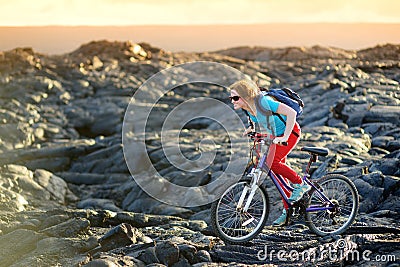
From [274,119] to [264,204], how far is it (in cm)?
157

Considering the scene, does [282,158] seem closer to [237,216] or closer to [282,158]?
[282,158]

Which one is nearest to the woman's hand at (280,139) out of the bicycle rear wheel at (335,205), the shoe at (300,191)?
the shoe at (300,191)

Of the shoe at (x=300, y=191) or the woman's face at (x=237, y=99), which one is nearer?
the woman's face at (x=237, y=99)

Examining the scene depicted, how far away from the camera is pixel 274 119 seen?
938 centimetres

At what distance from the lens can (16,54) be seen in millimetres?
81688

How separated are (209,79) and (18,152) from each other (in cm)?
4533

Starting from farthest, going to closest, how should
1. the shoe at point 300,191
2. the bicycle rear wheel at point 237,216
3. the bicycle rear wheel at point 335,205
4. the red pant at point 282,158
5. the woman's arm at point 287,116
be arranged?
the bicycle rear wheel at point 335,205 < the shoe at point 300,191 < the red pant at point 282,158 < the bicycle rear wheel at point 237,216 < the woman's arm at point 287,116

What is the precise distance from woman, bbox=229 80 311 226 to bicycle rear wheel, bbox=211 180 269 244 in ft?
1.97

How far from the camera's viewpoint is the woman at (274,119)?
9164mm

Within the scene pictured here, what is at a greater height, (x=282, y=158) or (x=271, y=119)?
(x=271, y=119)

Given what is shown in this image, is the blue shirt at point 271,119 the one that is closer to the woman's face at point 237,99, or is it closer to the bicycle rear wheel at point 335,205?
the woman's face at point 237,99

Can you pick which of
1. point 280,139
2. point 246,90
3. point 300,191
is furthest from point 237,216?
point 246,90

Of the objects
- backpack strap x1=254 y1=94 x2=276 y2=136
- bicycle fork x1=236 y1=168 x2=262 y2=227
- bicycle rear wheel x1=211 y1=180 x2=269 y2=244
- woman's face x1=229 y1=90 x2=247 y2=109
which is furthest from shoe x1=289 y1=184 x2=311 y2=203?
woman's face x1=229 y1=90 x2=247 y2=109

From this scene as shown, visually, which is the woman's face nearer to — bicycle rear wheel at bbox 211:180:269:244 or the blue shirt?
the blue shirt
